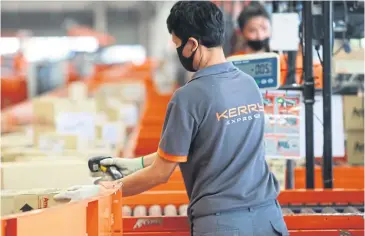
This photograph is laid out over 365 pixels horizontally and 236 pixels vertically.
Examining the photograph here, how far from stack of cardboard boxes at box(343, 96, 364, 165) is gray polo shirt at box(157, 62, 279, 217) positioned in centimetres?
249

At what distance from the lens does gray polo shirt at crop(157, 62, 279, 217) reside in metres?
2.81

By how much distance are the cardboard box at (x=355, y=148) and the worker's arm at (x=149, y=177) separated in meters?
2.75

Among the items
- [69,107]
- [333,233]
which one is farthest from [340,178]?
[69,107]

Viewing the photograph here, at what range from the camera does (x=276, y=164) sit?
4.85 m

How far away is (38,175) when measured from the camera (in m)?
3.83

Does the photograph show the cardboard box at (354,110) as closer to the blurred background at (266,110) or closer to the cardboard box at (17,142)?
the blurred background at (266,110)

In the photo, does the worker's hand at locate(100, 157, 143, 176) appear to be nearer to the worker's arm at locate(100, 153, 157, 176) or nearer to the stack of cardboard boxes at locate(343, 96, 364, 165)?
the worker's arm at locate(100, 153, 157, 176)

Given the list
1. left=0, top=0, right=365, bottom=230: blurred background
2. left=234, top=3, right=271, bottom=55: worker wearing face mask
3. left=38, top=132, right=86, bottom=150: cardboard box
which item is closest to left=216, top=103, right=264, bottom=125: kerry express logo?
left=0, top=0, right=365, bottom=230: blurred background

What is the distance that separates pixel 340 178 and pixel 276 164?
846 millimetres

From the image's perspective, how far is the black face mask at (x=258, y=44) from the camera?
205 inches

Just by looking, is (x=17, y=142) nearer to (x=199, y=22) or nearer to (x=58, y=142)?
(x=58, y=142)

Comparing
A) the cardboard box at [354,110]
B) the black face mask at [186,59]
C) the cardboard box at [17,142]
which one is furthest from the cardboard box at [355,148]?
the cardboard box at [17,142]

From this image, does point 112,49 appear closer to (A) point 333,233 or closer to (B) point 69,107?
(B) point 69,107

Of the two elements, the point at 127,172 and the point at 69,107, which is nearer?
the point at 127,172
